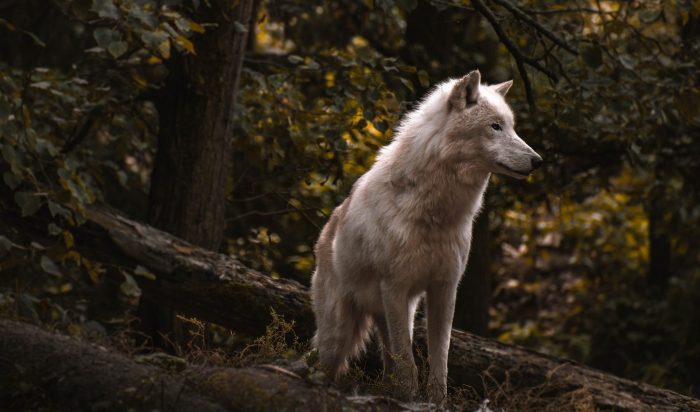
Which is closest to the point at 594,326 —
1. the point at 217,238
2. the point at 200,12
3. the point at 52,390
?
the point at 217,238

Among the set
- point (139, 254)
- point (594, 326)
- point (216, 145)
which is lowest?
point (594, 326)

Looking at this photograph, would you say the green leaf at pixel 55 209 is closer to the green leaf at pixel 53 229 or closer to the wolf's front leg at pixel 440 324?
the green leaf at pixel 53 229

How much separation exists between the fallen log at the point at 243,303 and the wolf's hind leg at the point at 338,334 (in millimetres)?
685

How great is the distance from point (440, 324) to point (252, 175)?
5.00 meters

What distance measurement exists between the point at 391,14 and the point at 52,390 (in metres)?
7.35

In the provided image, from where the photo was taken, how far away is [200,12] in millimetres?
6848

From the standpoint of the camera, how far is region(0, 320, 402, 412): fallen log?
3729 millimetres

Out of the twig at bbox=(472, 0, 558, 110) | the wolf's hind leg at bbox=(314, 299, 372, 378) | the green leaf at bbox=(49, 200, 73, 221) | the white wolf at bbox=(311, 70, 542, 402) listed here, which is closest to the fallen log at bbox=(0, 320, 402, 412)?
the white wolf at bbox=(311, 70, 542, 402)

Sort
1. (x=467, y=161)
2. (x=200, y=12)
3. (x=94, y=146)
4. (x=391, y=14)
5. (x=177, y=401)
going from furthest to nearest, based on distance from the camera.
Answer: (x=391, y=14)
(x=94, y=146)
(x=200, y=12)
(x=467, y=161)
(x=177, y=401)

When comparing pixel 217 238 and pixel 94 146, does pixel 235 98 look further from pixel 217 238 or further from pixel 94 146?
pixel 94 146

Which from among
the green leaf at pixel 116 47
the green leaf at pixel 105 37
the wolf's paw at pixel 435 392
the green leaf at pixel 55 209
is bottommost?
the wolf's paw at pixel 435 392

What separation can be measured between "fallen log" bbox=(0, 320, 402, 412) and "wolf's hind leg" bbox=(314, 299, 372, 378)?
4.74ft

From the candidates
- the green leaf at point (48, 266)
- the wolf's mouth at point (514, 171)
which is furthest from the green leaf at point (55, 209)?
the wolf's mouth at point (514, 171)

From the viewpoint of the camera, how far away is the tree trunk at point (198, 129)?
22.5 feet
